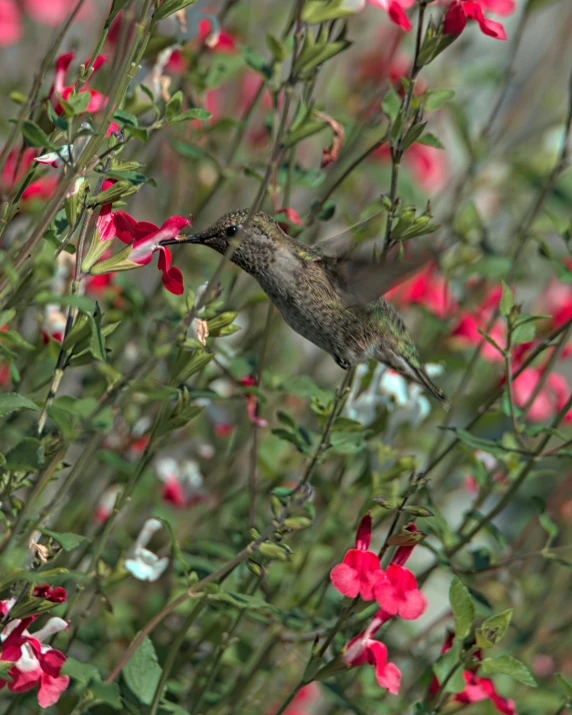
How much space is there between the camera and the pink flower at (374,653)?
53.3 inches

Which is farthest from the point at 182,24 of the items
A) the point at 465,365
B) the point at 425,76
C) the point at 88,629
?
the point at 425,76

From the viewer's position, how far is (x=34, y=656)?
1244 mm

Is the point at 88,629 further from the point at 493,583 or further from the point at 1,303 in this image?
the point at 493,583

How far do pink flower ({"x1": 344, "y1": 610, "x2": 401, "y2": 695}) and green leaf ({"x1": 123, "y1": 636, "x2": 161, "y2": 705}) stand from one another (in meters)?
0.30

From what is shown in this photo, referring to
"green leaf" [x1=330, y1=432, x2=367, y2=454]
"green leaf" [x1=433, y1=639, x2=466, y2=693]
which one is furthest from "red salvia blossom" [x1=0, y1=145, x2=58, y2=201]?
"green leaf" [x1=433, y1=639, x2=466, y2=693]

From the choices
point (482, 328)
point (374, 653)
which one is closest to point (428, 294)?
point (482, 328)

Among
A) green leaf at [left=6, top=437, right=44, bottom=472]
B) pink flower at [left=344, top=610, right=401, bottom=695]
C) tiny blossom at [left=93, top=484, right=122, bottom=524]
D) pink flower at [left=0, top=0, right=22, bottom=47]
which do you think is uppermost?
green leaf at [left=6, top=437, right=44, bottom=472]

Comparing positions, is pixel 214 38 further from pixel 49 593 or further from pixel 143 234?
pixel 49 593

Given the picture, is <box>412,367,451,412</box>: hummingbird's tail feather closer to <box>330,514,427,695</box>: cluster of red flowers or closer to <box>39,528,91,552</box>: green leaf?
<box>330,514,427,695</box>: cluster of red flowers

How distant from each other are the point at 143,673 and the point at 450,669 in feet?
1.49

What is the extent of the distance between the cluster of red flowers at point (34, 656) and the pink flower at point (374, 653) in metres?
0.40

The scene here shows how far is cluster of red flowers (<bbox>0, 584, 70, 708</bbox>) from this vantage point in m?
1.22

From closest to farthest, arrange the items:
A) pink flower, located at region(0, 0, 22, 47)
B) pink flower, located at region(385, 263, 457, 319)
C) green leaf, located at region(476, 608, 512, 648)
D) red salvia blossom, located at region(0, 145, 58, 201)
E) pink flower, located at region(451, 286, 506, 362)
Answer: green leaf, located at region(476, 608, 512, 648) → red salvia blossom, located at region(0, 145, 58, 201) → pink flower, located at region(451, 286, 506, 362) → pink flower, located at region(385, 263, 457, 319) → pink flower, located at region(0, 0, 22, 47)

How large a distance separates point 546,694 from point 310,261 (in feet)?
4.10
